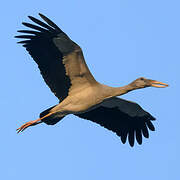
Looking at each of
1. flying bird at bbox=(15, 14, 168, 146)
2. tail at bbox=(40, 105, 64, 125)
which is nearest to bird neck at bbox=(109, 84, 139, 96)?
flying bird at bbox=(15, 14, 168, 146)

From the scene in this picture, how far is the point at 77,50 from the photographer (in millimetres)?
14008

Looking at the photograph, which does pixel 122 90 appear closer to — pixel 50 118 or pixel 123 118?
pixel 50 118

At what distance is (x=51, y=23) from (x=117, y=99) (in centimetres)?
292

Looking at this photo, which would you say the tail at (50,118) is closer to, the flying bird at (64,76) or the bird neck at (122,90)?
the flying bird at (64,76)

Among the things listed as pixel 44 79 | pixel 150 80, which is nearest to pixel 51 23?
pixel 44 79

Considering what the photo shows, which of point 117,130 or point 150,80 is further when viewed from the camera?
point 117,130

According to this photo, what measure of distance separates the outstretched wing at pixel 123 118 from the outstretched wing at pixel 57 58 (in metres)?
1.41

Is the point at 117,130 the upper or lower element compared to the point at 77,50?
lower

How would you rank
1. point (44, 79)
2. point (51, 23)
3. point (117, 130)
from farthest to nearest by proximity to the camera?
point (117, 130) → point (44, 79) → point (51, 23)

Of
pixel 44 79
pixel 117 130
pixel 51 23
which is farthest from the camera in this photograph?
pixel 117 130

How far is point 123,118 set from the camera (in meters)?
16.4

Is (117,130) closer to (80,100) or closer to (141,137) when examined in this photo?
(141,137)

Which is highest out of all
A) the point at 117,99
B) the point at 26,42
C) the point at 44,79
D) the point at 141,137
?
the point at 26,42

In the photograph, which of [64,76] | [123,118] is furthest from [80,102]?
[123,118]
